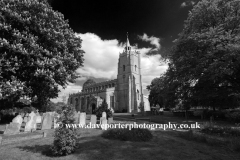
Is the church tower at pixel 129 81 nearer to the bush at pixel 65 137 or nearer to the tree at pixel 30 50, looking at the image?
the tree at pixel 30 50

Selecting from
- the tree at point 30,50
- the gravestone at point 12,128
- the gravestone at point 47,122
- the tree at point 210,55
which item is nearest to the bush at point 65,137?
the tree at point 30,50

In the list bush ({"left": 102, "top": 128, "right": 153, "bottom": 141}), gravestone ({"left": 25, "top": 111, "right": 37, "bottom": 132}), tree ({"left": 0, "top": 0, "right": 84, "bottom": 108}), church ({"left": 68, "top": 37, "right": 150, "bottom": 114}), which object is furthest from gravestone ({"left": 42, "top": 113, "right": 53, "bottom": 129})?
church ({"left": 68, "top": 37, "right": 150, "bottom": 114})

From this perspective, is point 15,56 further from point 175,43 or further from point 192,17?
point 192,17

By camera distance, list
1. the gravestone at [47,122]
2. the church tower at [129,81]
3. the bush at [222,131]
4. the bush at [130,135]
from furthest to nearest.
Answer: the church tower at [129,81] < the gravestone at [47,122] < the bush at [222,131] < the bush at [130,135]

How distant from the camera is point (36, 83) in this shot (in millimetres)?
11305

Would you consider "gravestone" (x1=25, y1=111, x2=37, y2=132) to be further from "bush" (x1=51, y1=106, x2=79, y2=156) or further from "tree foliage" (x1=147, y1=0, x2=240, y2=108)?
"tree foliage" (x1=147, y1=0, x2=240, y2=108)

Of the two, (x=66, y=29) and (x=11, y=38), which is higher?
(x=66, y=29)

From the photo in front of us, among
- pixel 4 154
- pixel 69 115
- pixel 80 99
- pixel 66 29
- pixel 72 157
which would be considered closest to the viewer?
pixel 72 157

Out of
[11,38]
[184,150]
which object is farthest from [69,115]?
[11,38]

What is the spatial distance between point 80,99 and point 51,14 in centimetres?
4567

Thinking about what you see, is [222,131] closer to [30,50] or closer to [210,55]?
[210,55]

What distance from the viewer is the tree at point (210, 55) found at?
10812 mm

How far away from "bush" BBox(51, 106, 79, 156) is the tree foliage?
418 inches

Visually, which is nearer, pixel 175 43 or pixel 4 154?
pixel 4 154
